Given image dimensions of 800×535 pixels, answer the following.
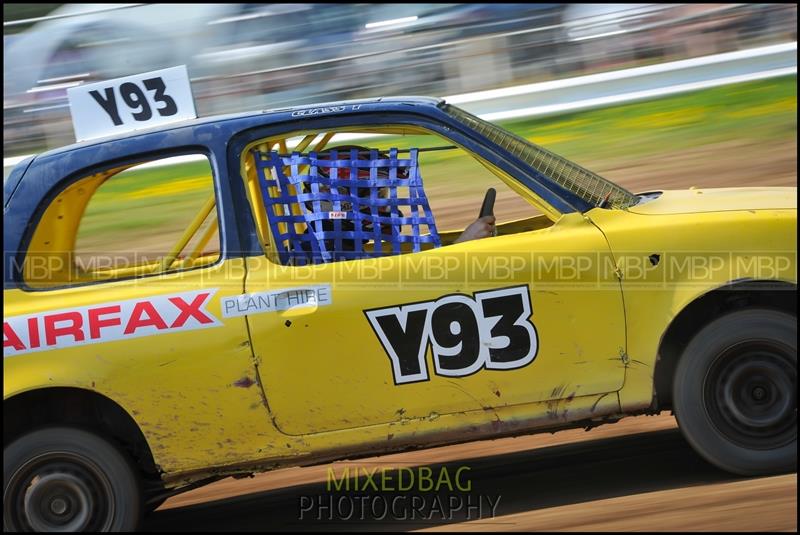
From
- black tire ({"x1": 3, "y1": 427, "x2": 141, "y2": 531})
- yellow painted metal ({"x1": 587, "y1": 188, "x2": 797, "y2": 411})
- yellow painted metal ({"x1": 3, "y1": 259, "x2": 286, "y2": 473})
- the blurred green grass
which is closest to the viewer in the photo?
yellow painted metal ({"x1": 587, "y1": 188, "x2": 797, "y2": 411})

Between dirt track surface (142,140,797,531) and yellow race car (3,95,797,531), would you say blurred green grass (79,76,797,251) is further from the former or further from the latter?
yellow race car (3,95,797,531)

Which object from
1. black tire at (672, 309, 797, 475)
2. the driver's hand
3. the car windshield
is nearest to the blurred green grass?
the car windshield

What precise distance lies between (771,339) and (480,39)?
914cm

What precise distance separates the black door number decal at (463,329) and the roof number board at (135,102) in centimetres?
143

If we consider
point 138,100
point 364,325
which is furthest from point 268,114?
point 364,325

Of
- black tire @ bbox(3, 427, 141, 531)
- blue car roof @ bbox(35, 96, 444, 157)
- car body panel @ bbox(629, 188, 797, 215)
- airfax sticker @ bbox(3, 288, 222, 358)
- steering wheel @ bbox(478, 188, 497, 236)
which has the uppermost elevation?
blue car roof @ bbox(35, 96, 444, 157)

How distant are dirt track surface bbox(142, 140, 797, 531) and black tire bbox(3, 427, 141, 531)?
0.65 meters

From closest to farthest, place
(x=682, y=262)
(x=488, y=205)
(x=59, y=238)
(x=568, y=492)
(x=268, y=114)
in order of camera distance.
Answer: (x=682, y=262), (x=268, y=114), (x=568, y=492), (x=488, y=205), (x=59, y=238)

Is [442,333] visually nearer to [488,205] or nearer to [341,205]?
[341,205]

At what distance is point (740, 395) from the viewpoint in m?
4.38

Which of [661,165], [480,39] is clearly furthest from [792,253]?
[480,39]

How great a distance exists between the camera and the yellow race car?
4.36m

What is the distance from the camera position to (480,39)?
508 inches

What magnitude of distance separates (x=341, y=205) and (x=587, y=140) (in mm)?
7365
